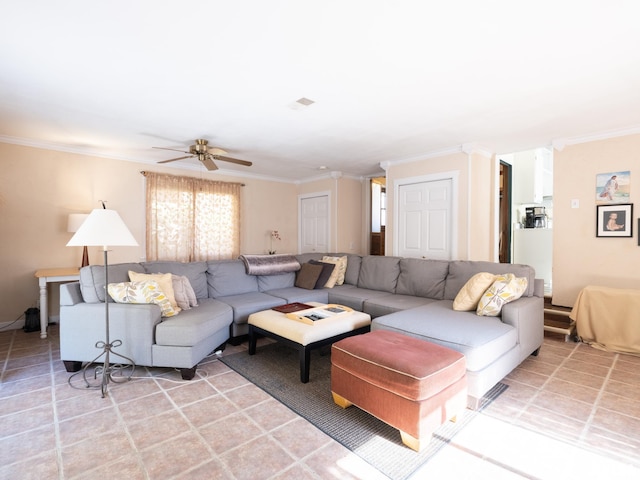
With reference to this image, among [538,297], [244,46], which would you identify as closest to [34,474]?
[244,46]

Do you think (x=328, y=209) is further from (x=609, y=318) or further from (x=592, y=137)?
(x=609, y=318)

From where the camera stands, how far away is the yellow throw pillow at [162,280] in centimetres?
299

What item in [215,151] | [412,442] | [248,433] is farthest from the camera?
[215,151]

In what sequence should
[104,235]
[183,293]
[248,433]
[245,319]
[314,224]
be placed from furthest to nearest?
[314,224]
[245,319]
[183,293]
[104,235]
[248,433]

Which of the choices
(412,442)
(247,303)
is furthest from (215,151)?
(412,442)

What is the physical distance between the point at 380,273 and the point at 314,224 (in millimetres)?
2500

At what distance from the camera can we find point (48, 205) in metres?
4.21

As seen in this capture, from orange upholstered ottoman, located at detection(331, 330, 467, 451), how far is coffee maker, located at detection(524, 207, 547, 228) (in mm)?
4973

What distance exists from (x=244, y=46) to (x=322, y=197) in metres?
4.39

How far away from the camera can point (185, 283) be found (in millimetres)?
3250

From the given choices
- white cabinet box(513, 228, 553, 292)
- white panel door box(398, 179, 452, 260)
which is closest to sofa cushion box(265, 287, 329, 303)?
white panel door box(398, 179, 452, 260)

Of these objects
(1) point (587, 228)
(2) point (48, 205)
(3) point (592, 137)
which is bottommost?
(1) point (587, 228)

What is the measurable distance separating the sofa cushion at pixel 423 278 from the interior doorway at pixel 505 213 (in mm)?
2215

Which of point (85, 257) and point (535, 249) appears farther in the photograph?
point (535, 249)
